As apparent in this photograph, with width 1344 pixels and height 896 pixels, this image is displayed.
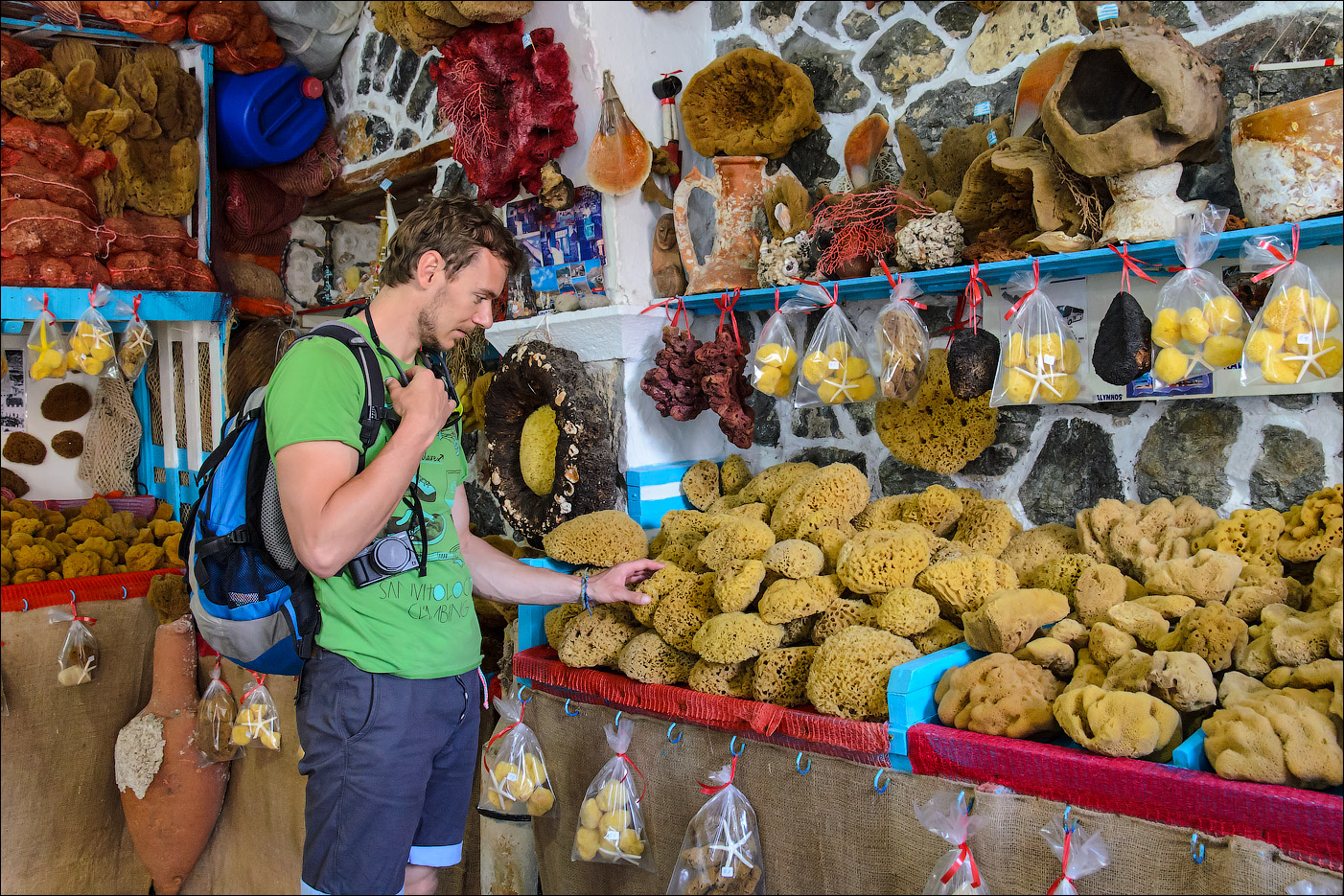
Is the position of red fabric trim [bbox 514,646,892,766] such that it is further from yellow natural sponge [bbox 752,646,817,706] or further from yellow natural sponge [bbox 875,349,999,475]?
yellow natural sponge [bbox 875,349,999,475]

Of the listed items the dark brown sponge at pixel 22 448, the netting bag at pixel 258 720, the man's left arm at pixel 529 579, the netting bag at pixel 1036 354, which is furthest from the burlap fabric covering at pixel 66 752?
the netting bag at pixel 1036 354

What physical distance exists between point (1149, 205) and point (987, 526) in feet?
2.44

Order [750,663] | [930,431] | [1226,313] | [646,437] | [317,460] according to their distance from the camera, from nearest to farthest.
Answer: [317,460] → [1226,313] → [750,663] → [930,431] → [646,437]

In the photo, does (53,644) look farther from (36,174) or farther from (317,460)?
(317,460)

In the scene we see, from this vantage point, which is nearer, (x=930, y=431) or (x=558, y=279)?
(x=930, y=431)

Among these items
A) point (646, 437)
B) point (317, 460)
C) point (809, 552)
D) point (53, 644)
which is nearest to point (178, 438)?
point (53, 644)

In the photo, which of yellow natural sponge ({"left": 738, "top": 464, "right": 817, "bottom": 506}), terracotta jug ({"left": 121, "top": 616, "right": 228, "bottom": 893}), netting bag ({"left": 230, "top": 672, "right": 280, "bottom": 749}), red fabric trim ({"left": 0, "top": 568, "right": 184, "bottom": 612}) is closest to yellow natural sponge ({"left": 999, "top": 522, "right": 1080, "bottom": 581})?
yellow natural sponge ({"left": 738, "top": 464, "right": 817, "bottom": 506})

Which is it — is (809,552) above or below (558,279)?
below

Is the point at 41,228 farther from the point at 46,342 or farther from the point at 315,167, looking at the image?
the point at 315,167

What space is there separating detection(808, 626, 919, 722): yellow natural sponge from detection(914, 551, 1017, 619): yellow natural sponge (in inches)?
5.7

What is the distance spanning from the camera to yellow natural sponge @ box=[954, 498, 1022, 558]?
6.84 feet

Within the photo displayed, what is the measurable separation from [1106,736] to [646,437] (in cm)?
165

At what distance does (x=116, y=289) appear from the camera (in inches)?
141

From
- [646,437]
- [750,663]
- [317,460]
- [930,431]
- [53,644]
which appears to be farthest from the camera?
[53,644]
